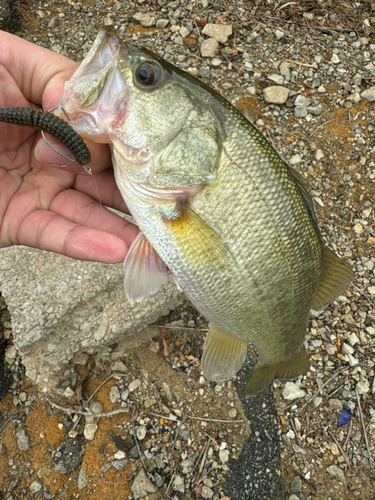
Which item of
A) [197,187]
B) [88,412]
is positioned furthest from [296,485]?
[197,187]

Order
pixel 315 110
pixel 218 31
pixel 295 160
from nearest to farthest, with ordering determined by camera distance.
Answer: pixel 295 160, pixel 315 110, pixel 218 31

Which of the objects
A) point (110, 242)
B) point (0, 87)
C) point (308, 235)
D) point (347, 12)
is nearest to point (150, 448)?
point (110, 242)

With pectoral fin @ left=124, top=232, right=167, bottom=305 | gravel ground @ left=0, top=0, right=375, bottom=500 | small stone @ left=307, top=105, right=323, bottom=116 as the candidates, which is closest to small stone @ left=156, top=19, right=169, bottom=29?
gravel ground @ left=0, top=0, right=375, bottom=500

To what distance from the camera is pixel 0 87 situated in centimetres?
218

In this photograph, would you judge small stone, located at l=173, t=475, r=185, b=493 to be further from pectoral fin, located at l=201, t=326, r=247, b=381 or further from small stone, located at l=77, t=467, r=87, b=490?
pectoral fin, located at l=201, t=326, r=247, b=381

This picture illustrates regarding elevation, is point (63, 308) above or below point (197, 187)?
below

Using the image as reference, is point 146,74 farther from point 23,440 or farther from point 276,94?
point 276,94

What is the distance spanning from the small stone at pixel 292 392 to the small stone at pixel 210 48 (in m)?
3.58

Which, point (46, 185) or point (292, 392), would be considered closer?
point (46, 185)

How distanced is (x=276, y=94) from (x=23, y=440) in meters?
4.04

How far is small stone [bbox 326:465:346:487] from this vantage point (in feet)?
10.1

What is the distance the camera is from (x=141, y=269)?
7.27ft

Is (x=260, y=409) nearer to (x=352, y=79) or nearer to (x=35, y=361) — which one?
(x=35, y=361)

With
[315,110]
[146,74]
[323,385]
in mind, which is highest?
[146,74]
